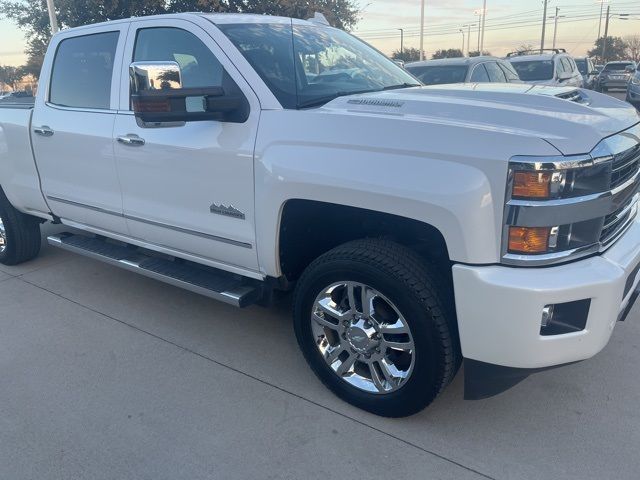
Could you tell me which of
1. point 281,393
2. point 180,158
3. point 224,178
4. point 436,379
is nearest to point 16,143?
point 180,158

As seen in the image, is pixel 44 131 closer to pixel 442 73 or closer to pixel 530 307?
pixel 530 307

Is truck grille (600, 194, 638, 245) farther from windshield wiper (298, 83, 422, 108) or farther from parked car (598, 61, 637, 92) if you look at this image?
parked car (598, 61, 637, 92)

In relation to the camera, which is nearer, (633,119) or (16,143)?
(633,119)

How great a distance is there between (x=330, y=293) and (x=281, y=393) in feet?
2.19

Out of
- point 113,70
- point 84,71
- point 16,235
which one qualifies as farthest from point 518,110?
point 16,235

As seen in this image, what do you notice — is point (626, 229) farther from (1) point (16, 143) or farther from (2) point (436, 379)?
(1) point (16, 143)

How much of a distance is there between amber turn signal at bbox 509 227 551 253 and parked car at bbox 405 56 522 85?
656cm

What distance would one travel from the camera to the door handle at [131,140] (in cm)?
348

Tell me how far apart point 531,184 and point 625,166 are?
0.67 metres

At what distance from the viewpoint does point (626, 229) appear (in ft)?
9.12

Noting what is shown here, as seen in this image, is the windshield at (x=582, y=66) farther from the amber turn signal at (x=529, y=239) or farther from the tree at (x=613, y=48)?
the tree at (x=613, y=48)

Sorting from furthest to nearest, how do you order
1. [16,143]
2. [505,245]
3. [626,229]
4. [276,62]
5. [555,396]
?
[16,143]
[276,62]
[555,396]
[626,229]
[505,245]

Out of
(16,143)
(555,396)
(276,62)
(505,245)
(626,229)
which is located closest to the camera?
(505,245)

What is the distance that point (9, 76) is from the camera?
5431 centimetres
